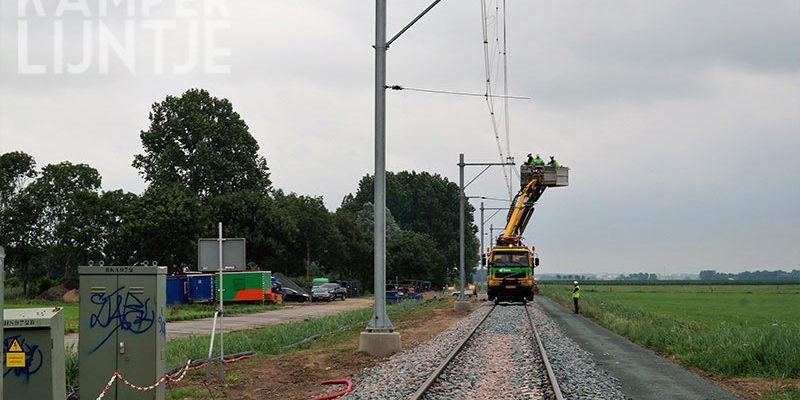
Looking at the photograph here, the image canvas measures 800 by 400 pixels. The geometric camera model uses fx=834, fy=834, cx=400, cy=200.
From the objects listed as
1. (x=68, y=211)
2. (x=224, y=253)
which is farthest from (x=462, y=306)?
(x=68, y=211)

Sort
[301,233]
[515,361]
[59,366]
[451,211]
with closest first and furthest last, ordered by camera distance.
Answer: [59,366] < [515,361] < [301,233] < [451,211]

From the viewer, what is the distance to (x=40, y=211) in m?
76.9

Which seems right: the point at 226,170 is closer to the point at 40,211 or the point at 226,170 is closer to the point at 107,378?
the point at 40,211

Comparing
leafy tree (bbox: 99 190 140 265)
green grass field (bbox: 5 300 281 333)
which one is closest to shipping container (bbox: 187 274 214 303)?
green grass field (bbox: 5 300 281 333)

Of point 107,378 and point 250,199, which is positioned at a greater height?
point 250,199

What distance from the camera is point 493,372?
16.5 m

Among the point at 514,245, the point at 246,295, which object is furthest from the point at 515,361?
the point at 246,295

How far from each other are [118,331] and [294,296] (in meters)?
59.2

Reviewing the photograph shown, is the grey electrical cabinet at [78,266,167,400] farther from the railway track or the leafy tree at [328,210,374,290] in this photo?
the leafy tree at [328,210,374,290]

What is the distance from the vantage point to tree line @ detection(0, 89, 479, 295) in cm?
6550

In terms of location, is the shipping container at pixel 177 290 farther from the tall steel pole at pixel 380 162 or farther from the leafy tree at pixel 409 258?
the leafy tree at pixel 409 258

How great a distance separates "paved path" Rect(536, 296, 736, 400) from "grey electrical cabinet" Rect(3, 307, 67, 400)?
8943 mm

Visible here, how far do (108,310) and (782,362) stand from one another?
1302 centimetres

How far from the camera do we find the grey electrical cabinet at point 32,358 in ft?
29.9
